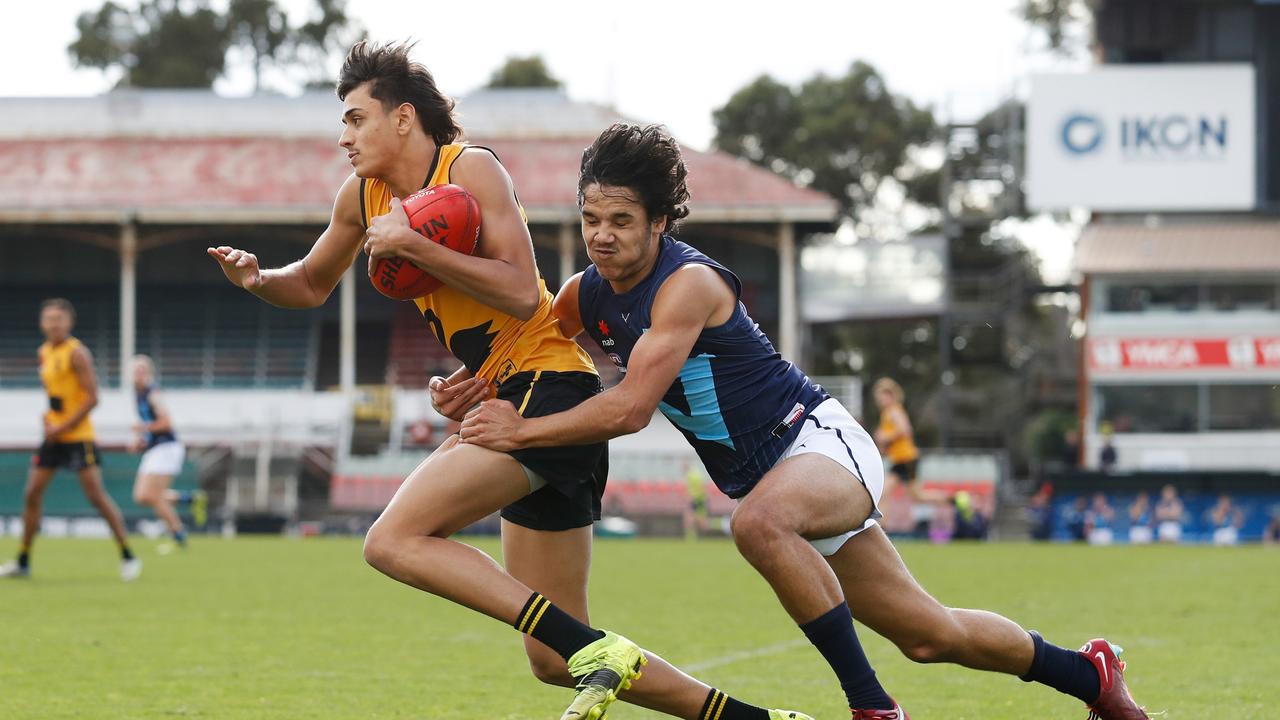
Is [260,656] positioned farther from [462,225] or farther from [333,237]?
[462,225]

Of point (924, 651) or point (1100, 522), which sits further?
point (1100, 522)

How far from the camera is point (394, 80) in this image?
5.20 m

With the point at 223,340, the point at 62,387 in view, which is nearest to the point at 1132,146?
the point at 223,340

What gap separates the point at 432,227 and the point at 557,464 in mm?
808

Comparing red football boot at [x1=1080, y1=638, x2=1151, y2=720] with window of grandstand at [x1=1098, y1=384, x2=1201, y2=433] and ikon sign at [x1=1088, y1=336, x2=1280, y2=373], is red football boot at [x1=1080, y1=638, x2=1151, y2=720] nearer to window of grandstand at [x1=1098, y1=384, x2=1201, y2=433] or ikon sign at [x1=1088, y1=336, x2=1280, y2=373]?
window of grandstand at [x1=1098, y1=384, x2=1201, y2=433]

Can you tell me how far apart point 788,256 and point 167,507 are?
22604 mm

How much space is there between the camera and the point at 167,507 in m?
19.0

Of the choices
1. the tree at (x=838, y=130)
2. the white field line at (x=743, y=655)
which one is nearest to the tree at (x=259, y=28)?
the tree at (x=838, y=130)

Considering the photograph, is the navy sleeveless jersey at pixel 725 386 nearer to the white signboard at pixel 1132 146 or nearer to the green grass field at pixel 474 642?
the green grass field at pixel 474 642

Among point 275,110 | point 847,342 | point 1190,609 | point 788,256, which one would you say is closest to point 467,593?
point 1190,609

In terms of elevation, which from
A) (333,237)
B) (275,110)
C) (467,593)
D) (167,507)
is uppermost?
(275,110)

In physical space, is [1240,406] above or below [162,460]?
below

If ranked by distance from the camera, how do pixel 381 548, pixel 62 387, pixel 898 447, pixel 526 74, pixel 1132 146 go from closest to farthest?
pixel 381 548 → pixel 62 387 → pixel 898 447 → pixel 1132 146 → pixel 526 74

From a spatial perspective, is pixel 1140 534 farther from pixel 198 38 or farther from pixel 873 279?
pixel 198 38
